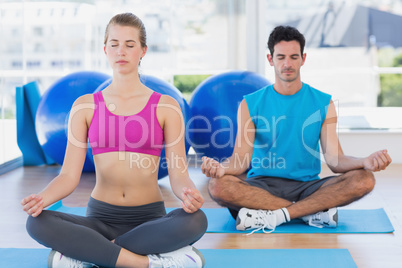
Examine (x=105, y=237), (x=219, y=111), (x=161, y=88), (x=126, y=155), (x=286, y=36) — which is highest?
(x=286, y=36)

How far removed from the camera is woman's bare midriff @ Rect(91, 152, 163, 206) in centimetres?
220

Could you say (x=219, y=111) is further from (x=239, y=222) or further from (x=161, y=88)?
(x=239, y=222)

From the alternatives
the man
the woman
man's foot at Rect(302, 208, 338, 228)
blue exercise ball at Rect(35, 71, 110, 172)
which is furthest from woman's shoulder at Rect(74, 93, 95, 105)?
blue exercise ball at Rect(35, 71, 110, 172)

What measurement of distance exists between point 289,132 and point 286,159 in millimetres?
139

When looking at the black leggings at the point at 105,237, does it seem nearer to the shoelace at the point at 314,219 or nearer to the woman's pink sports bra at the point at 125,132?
the woman's pink sports bra at the point at 125,132

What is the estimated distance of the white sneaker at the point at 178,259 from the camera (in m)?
2.04

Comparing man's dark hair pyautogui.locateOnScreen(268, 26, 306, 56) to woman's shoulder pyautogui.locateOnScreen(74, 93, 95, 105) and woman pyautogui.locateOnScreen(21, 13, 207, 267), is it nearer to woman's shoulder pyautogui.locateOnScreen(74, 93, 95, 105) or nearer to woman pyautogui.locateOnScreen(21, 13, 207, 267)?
woman pyautogui.locateOnScreen(21, 13, 207, 267)

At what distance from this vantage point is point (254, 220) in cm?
273

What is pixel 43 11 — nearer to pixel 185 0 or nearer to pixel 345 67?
pixel 185 0

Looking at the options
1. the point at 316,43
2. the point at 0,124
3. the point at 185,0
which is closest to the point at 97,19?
the point at 185,0

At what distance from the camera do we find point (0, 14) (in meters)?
4.29

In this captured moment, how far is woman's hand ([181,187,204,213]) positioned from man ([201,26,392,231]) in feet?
2.34

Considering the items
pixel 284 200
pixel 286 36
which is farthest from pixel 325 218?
pixel 286 36

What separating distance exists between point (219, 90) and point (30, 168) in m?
1.67
